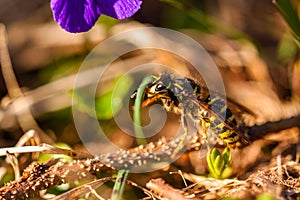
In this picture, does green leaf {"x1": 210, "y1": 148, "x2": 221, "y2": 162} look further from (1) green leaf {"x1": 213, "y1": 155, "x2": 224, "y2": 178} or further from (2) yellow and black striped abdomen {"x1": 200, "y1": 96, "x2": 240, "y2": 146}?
(2) yellow and black striped abdomen {"x1": 200, "y1": 96, "x2": 240, "y2": 146}

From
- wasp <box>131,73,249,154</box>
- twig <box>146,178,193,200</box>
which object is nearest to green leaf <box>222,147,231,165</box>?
wasp <box>131,73,249,154</box>

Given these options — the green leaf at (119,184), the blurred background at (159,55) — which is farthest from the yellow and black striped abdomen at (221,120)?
the blurred background at (159,55)

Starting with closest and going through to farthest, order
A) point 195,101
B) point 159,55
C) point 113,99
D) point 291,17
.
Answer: point 195,101 → point 291,17 → point 113,99 → point 159,55

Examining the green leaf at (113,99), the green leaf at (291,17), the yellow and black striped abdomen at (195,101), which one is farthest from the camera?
the green leaf at (113,99)

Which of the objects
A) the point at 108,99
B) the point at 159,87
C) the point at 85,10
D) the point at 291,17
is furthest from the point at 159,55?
the point at 159,87

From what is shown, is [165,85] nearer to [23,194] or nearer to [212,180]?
[212,180]

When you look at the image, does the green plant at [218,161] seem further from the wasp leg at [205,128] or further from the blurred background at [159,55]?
the blurred background at [159,55]

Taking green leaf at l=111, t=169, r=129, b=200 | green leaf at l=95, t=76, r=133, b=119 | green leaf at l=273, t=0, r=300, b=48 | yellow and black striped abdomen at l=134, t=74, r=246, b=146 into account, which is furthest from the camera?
green leaf at l=95, t=76, r=133, b=119

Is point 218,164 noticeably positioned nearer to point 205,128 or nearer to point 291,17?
point 205,128
